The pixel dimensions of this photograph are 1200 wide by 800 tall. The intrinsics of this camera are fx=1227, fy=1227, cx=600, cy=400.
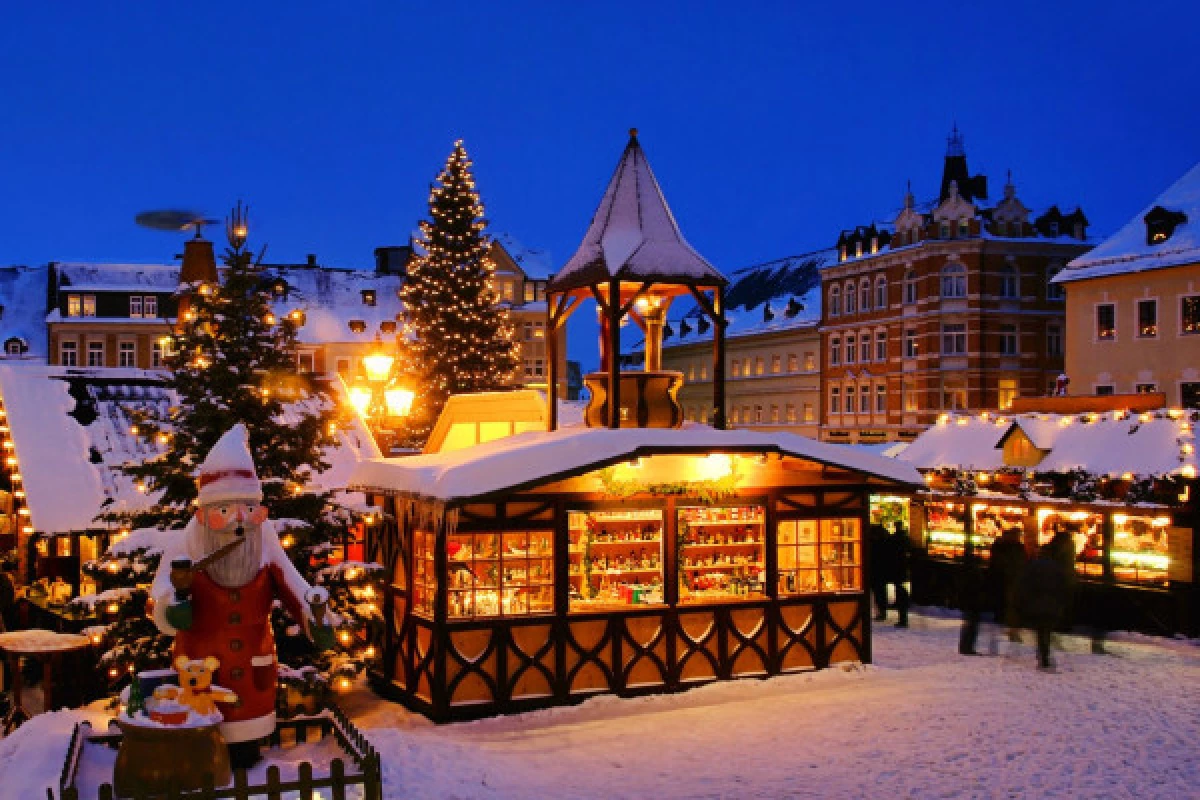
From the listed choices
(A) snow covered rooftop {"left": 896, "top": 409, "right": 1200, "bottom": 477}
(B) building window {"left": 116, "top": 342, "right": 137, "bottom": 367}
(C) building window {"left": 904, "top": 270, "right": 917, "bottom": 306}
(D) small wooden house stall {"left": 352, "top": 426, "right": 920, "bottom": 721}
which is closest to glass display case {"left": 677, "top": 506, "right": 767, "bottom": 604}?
(D) small wooden house stall {"left": 352, "top": 426, "right": 920, "bottom": 721}

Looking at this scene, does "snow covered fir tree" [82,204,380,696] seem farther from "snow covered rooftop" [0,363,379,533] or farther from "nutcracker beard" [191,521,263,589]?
"snow covered rooftop" [0,363,379,533]

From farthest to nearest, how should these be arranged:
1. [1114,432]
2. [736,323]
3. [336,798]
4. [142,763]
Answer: [736,323] < [1114,432] < [142,763] < [336,798]

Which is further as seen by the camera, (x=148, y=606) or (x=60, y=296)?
(x=60, y=296)

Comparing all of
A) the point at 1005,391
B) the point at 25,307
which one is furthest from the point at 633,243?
the point at 25,307

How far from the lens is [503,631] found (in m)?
13.3

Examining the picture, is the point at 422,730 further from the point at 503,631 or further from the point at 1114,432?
the point at 1114,432

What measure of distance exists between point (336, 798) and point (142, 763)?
1.75m

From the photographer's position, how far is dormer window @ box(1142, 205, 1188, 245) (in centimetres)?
3328

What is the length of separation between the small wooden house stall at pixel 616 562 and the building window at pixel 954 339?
110 ft

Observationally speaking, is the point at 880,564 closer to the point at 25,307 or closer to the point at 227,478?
the point at 227,478

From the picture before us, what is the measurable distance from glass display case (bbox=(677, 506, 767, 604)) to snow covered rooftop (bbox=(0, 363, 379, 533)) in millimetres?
4547

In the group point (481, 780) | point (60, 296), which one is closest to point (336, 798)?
point (481, 780)

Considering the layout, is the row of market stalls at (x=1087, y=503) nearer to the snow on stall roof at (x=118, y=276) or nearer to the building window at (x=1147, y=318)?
the building window at (x=1147, y=318)

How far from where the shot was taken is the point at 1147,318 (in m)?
33.8
